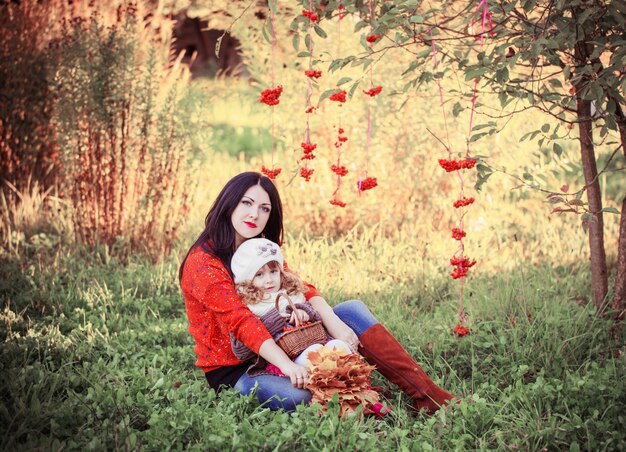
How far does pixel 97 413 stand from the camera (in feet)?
7.90

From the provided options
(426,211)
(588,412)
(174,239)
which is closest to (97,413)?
(588,412)

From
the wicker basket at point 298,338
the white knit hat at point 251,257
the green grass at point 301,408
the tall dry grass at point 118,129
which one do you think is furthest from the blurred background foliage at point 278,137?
the wicker basket at point 298,338

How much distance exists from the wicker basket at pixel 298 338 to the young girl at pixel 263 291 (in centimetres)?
2

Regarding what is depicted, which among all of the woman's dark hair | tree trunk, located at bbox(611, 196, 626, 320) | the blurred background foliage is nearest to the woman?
the woman's dark hair

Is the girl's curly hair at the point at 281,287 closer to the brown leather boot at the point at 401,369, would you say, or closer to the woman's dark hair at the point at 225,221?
the woman's dark hair at the point at 225,221

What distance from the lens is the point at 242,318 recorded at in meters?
2.60

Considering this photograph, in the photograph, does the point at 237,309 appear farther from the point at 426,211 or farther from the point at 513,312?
the point at 426,211

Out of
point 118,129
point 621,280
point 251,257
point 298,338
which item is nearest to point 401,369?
point 298,338

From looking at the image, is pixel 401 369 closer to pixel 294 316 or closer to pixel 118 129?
pixel 294 316

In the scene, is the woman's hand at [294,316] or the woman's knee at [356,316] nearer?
the woman's hand at [294,316]

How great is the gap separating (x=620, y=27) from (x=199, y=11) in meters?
2.37

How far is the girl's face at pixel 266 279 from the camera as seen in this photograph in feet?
8.90

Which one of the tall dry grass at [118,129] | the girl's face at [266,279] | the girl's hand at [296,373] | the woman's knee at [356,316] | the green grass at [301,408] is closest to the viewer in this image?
the green grass at [301,408]

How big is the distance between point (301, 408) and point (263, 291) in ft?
1.70
